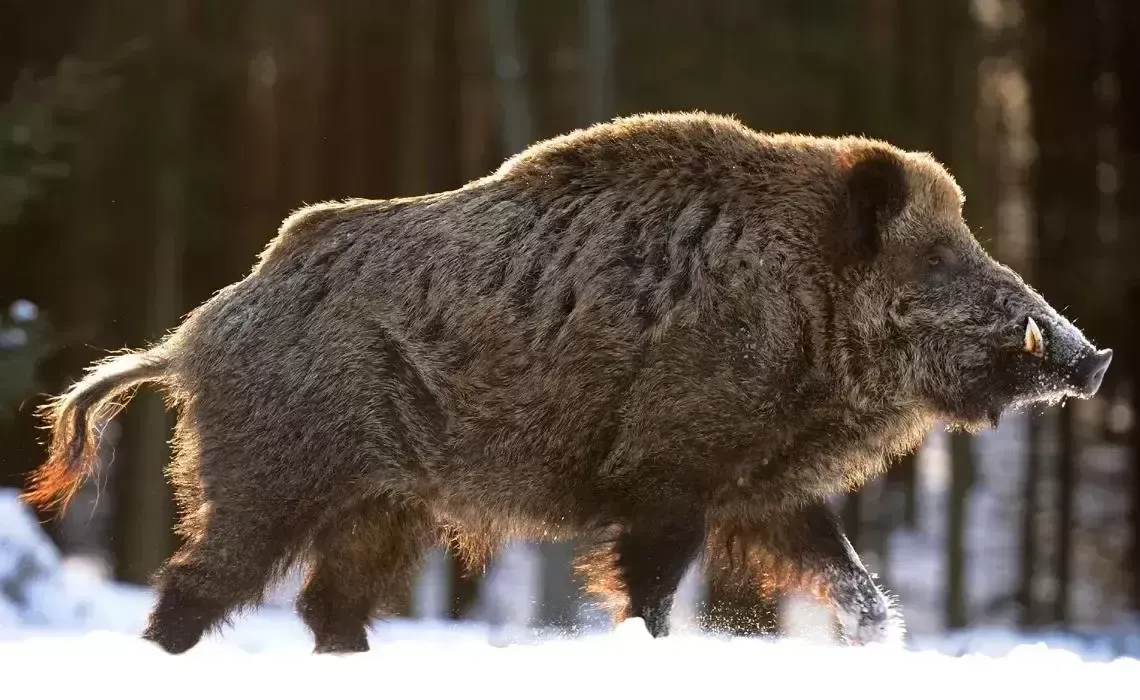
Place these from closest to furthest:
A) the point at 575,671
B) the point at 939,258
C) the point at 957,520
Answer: the point at 575,671
the point at 939,258
the point at 957,520

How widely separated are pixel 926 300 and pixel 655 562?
1.40 metres

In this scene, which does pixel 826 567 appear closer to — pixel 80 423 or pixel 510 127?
pixel 80 423

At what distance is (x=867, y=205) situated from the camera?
193 inches

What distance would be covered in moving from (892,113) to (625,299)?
373 inches

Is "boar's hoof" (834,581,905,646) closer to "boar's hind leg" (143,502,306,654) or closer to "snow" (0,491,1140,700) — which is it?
"snow" (0,491,1140,700)

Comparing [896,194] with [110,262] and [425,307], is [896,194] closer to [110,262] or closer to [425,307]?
[425,307]

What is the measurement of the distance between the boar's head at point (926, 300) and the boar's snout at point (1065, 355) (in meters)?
0.10

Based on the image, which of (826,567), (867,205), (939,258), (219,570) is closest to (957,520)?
(826,567)

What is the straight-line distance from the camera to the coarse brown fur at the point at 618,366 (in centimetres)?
465

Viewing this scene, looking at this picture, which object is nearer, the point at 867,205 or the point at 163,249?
the point at 867,205

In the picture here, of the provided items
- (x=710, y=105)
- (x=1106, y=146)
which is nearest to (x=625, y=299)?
(x=710, y=105)

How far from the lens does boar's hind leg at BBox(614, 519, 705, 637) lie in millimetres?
4562

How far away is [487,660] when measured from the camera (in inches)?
181

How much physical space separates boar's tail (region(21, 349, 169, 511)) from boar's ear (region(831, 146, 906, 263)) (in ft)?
8.74
